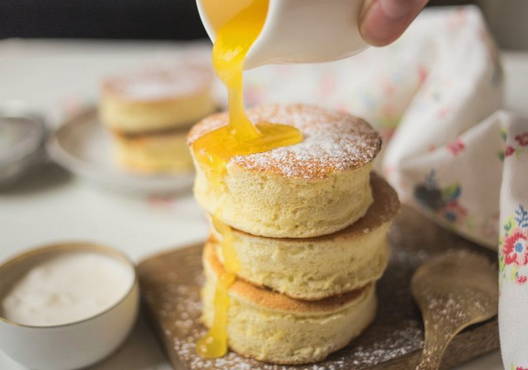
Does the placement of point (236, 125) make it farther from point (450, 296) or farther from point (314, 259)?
point (450, 296)

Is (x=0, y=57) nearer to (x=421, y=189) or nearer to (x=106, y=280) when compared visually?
(x=106, y=280)

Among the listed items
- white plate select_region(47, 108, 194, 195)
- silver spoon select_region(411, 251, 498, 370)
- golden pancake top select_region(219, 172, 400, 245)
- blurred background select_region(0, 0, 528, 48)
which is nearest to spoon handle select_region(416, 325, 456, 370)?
silver spoon select_region(411, 251, 498, 370)

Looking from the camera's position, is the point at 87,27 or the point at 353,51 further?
the point at 87,27

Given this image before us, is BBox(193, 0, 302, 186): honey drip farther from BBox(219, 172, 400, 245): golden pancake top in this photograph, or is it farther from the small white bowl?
the small white bowl

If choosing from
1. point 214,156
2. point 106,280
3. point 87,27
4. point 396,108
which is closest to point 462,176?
point 396,108

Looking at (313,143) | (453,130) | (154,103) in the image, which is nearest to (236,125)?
(313,143)

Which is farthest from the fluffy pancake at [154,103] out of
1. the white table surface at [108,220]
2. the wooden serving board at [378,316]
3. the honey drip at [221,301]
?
the honey drip at [221,301]

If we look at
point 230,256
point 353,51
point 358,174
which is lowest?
point 230,256
